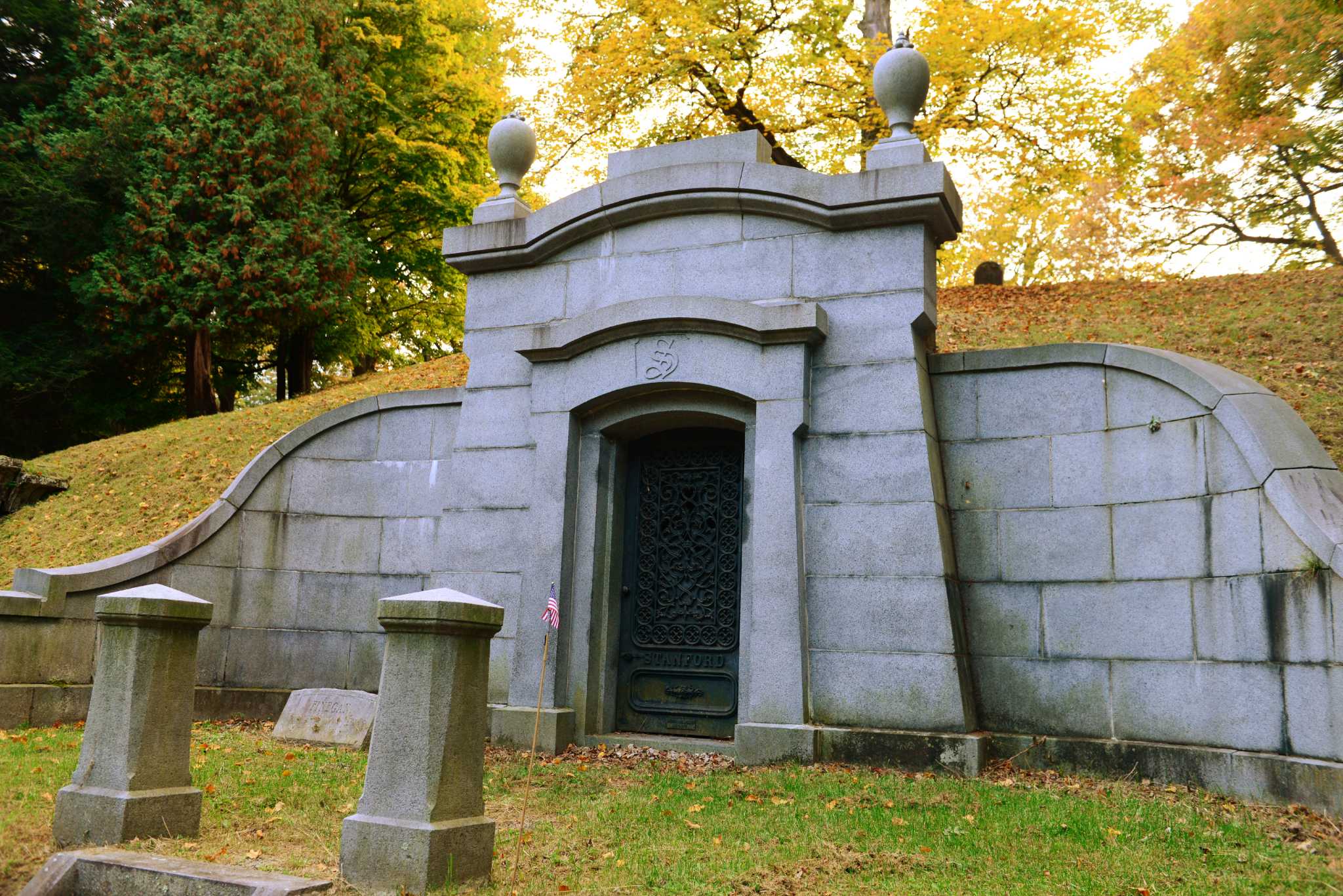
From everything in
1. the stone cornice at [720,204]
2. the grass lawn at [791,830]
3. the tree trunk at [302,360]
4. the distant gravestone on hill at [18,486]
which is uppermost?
the tree trunk at [302,360]

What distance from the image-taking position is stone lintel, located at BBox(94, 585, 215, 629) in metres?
5.43

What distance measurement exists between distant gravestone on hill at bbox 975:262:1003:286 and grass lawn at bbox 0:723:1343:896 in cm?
1328

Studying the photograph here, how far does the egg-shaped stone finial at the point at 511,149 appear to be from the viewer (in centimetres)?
913

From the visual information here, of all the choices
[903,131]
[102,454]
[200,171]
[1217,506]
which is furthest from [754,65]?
[1217,506]

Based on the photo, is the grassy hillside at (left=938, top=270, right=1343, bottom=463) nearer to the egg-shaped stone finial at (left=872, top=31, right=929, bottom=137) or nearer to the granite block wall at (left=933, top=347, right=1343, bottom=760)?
the granite block wall at (left=933, top=347, right=1343, bottom=760)

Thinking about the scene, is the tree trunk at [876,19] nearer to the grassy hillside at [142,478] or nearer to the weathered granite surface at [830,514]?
the grassy hillside at [142,478]

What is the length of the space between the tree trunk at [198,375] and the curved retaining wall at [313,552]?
9.64 m

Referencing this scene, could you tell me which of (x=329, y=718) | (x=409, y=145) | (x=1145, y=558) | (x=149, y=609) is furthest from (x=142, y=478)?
(x=1145, y=558)

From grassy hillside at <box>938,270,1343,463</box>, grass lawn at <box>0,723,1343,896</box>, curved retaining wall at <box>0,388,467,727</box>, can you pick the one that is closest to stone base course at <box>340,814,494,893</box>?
grass lawn at <box>0,723,1343,896</box>

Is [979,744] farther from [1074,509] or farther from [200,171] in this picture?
[200,171]

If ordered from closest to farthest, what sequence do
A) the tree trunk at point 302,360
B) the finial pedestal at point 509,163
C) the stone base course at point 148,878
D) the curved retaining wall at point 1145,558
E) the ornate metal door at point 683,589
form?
1. the stone base course at point 148,878
2. the curved retaining wall at point 1145,558
3. the ornate metal door at point 683,589
4. the finial pedestal at point 509,163
5. the tree trunk at point 302,360

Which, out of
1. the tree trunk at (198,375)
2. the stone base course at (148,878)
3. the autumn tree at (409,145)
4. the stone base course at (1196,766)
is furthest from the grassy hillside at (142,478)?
the stone base course at (1196,766)

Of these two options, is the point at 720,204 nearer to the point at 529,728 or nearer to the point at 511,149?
the point at 511,149

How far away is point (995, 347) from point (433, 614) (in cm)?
1003
